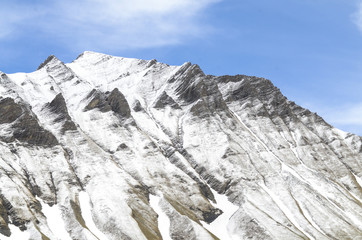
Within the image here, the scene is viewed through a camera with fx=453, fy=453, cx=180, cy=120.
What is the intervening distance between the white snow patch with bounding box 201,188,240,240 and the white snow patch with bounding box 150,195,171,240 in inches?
414

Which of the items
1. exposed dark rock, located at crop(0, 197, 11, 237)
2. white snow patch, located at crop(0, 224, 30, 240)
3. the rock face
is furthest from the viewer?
the rock face

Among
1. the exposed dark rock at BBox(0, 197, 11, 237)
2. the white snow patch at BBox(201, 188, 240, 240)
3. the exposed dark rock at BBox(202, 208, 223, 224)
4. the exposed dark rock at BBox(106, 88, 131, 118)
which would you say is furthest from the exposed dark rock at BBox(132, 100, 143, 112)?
the exposed dark rock at BBox(0, 197, 11, 237)

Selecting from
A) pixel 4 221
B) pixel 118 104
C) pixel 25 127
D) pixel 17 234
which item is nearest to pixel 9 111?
pixel 25 127

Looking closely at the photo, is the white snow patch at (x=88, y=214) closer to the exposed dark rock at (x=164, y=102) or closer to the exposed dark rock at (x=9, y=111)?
the exposed dark rock at (x=9, y=111)

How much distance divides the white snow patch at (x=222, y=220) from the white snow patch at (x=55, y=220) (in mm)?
33434

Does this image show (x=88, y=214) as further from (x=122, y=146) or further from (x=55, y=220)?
(x=122, y=146)

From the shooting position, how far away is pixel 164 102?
164875mm

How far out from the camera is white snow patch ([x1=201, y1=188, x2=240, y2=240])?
104 metres

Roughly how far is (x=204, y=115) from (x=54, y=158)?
2156 inches

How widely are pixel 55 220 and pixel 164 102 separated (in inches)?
3121

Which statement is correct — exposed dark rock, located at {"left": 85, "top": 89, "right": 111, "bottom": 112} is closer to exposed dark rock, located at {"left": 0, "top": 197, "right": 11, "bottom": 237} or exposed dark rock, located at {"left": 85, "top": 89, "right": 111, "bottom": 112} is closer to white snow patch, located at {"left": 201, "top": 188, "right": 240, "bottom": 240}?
white snow patch, located at {"left": 201, "top": 188, "right": 240, "bottom": 240}

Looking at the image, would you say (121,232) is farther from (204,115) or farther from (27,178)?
(204,115)

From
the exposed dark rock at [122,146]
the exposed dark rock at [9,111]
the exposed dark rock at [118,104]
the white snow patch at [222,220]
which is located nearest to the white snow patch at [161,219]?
the white snow patch at [222,220]

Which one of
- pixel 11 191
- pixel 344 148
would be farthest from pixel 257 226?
pixel 344 148
